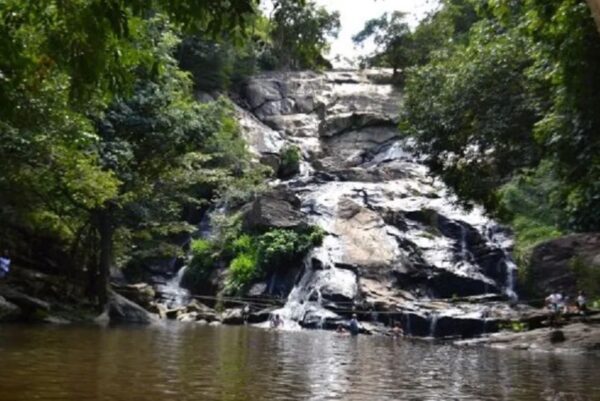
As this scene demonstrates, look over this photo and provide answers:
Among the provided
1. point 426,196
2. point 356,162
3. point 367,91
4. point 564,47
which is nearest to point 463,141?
point 564,47

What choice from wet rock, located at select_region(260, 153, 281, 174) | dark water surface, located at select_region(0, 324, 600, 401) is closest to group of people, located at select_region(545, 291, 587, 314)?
dark water surface, located at select_region(0, 324, 600, 401)

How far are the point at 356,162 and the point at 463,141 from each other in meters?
25.3

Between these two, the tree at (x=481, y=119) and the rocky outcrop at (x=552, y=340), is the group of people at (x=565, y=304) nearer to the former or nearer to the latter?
the rocky outcrop at (x=552, y=340)

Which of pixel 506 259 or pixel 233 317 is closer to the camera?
pixel 233 317

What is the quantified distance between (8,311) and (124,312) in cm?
462

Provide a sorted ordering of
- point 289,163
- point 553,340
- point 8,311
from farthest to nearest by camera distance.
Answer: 1. point 289,163
2. point 553,340
3. point 8,311

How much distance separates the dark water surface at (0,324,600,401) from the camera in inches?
271

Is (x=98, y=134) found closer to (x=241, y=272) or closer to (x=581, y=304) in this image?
(x=241, y=272)

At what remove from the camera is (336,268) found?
87.9 ft

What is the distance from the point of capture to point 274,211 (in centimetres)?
3094

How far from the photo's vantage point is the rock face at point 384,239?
2383cm

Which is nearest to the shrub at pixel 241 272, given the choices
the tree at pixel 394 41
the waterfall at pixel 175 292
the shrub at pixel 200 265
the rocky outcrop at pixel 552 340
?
the shrub at pixel 200 265

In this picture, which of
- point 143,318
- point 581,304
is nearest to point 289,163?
point 143,318

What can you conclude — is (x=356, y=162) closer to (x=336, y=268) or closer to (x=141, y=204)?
(x=336, y=268)
